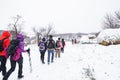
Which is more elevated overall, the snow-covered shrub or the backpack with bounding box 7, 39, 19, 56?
the backpack with bounding box 7, 39, 19, 56

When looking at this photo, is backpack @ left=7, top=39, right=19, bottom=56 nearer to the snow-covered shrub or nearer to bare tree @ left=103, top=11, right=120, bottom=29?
the snow-covered shrub

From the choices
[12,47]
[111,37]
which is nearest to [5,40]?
[12,47]

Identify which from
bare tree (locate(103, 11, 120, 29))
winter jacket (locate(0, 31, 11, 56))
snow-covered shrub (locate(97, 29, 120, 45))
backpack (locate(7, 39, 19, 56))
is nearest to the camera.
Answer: backpack (locate(7, 39, 19, 56))

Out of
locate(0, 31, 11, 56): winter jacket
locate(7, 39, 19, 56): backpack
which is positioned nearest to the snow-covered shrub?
locate(0, 31, 11, 56): winter jacket

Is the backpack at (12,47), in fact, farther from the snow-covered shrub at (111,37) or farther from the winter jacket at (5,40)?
the snow-covered shrub at (111,37)

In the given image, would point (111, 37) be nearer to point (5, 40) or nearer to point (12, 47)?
point (5, 40)

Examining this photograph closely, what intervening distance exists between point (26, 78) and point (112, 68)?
15.8 ft

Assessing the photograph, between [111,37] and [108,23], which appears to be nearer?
[111,37]

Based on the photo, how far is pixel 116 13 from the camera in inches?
3100

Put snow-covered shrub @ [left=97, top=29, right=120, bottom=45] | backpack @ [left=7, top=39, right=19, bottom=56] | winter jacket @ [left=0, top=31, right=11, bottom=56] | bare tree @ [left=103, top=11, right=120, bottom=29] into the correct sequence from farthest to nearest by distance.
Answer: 1. bare tree @ [left=103, top=11, right=120, bottom=29]
2. snow-covered shrub @ [left=97, top=29, right=120, bottom=45]
3. winter jacket @ [left=0, top=31, right=11, bottom=56]
4. backpack @ [left=7, top=39, right=19, bottom=56]

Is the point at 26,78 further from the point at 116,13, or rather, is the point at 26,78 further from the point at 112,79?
the point at 116,13

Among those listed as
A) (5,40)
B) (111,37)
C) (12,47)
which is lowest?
(111,37)

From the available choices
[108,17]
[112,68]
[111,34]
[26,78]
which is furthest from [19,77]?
[108,17]

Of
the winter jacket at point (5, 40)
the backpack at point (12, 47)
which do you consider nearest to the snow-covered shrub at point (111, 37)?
the winter jacket at point (5, 40)
